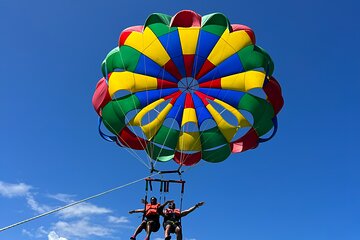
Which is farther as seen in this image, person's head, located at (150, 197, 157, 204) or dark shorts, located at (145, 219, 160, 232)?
person's head, located at (150, 197, 157, 204)

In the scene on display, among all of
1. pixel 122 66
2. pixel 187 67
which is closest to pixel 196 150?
pixel 187 67

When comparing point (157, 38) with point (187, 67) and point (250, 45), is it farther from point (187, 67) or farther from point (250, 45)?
point (250, 45)

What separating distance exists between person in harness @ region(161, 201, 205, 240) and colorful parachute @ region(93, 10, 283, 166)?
50.6 inches

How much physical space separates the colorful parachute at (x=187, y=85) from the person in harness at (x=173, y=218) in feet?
4.21

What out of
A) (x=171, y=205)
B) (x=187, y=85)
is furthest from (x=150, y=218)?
(x=187, y=85)

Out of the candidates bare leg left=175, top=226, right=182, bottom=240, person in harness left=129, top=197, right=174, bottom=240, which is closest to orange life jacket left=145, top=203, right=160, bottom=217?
person in harness left=129, top=197, right=174, bottom=240

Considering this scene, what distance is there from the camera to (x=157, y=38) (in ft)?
31.1

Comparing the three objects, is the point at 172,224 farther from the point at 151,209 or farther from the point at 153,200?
the point at 153,200

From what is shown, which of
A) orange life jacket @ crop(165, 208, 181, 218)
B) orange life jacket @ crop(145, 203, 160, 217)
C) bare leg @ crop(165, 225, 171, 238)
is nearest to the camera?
bare leg @ crop(165, 225, 171, 238)

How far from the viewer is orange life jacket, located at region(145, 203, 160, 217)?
8.16m

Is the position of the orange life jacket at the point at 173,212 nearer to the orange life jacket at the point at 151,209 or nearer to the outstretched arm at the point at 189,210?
the outstretched arm at the point at 189,210

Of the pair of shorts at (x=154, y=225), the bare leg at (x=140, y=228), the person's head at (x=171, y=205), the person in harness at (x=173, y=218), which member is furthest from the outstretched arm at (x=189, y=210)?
the bare leg at (x=140, y=228)

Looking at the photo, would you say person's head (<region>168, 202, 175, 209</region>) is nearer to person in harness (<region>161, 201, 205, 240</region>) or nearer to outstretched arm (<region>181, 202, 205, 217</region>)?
person in harness (<region>161, 201, 205, 240</region>)

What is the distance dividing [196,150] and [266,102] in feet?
6.77
